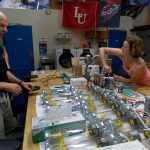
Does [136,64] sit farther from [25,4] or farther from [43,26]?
[25,4]

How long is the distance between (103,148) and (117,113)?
1.32ft

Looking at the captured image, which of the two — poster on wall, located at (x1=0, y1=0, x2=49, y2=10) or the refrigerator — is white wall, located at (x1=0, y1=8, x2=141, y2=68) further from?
the refrigerator

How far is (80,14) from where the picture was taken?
423 centimetres

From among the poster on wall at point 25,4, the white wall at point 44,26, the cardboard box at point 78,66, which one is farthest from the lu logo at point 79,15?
the cardboard box at point 78,66

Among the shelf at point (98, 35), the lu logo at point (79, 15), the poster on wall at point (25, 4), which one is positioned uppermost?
the poster on wall at point (25, 4)

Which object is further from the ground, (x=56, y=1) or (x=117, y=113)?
(x=56, y=1)

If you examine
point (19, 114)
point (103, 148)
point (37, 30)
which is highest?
point (37, 30)

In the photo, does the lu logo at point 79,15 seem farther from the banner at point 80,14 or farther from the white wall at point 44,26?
the white wall at point 44,26

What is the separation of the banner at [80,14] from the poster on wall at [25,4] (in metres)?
0.51

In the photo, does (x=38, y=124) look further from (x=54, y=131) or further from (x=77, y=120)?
(x=77, y=120)

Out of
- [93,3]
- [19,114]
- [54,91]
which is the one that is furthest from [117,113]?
[93,3]

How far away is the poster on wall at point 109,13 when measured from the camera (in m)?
4.32

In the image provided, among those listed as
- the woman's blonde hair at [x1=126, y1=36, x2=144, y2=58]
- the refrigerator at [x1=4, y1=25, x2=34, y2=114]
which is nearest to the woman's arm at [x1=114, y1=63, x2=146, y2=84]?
the woman's blonde hair at [x1=126, y1=36, x2=144, y2=58]

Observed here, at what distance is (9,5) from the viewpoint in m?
4.09
